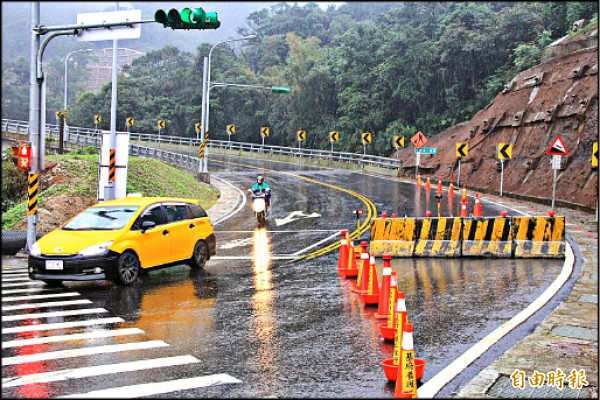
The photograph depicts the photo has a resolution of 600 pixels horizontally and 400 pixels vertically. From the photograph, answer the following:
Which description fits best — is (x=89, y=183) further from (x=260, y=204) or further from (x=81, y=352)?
(x=81, y=352)

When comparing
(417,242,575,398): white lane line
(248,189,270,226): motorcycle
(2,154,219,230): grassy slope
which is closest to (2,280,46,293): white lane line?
(417,242,575,398): white lane line

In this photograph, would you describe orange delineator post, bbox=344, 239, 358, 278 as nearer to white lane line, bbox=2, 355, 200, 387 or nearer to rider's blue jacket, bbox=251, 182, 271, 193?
white lane line, bbox=2, 355, 200, 387

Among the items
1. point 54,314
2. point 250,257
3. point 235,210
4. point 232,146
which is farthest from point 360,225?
point 232,146

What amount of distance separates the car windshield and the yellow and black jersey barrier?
18.9ft

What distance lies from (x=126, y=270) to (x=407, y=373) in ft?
26.6

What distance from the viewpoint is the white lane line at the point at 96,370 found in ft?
24.2

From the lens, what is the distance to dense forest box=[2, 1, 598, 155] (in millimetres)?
55375

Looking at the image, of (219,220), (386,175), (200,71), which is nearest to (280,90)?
(386,175)

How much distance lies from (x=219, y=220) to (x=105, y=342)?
57.9 feet

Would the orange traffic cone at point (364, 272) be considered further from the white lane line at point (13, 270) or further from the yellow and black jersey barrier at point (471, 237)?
the white lane line at point (13, 270)

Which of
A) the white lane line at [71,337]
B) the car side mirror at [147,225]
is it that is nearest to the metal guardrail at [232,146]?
the car side mirror at [147,225]

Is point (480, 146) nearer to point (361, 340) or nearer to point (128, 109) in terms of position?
point (361, 340)

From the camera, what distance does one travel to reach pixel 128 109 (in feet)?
269

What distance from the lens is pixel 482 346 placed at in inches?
348
